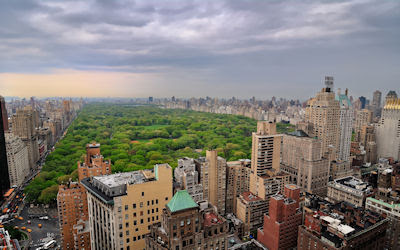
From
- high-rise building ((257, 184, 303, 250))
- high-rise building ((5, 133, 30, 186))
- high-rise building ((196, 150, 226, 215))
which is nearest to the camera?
high-rise building ((257, 184, 303, 250))

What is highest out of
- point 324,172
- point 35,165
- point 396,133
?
point 396,133

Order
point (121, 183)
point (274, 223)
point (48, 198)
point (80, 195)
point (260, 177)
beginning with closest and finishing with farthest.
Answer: point (121, 183), point (274, 223), point (80, 195), point (260, 177), point (48, 198)

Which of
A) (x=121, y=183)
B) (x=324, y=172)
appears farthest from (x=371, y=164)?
(x=121, y=183)

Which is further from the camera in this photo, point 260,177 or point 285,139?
point 285,139

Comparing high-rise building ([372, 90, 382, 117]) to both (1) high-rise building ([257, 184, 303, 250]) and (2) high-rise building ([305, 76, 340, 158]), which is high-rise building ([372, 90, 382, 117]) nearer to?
(2) high-rise building ([305, 76, 340, 158])

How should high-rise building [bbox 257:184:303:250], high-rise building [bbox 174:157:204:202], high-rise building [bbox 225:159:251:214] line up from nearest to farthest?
high-rise building [bbox 257:184:303:250] → high-rise building [bbox 174:157:204:202] → high-rise building [bbox 225:159:251:214]

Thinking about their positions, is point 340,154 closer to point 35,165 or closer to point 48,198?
point 48,198

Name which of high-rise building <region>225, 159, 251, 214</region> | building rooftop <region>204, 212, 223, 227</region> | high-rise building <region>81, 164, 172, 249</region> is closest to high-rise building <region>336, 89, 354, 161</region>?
high-rise building <region>225, 159, 251, 214</region>
